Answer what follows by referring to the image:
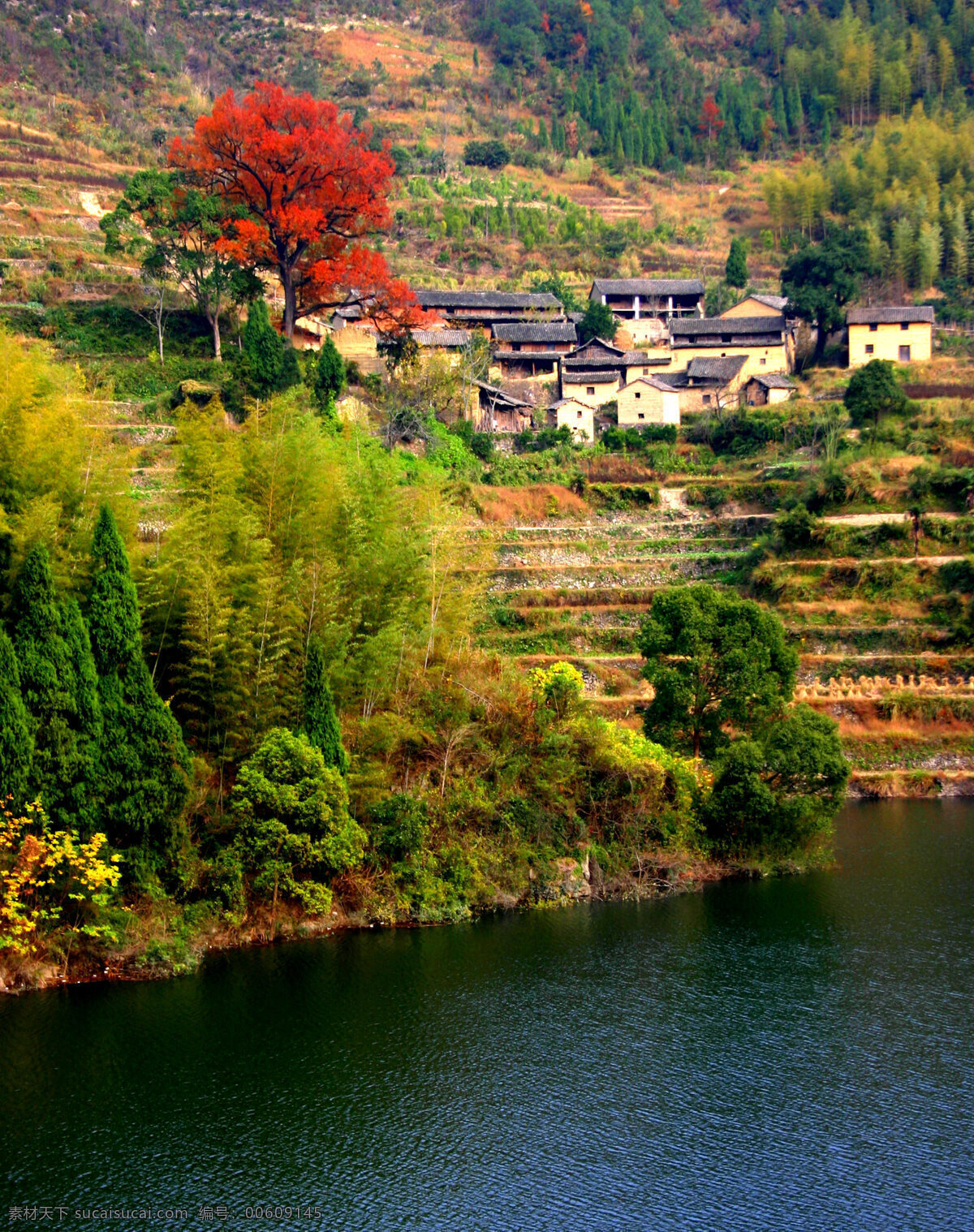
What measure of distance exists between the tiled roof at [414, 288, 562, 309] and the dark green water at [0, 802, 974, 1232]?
3471 cm

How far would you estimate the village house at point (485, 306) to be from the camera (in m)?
50.6

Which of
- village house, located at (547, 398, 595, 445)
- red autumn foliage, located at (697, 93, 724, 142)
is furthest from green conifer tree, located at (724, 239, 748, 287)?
red autumn foliage, located at (697, 93, 724, 142)

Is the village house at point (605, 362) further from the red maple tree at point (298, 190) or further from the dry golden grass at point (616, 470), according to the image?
the red maple tree at point (298, 190)

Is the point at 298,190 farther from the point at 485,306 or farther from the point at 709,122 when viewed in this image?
the point at 709,122

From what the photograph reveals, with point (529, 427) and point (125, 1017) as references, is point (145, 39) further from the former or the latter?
point (125, 1017)

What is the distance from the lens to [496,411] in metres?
45.1

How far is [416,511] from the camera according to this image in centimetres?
2436

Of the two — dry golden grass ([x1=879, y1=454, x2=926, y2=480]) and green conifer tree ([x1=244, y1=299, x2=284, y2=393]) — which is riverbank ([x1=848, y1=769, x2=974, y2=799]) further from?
green conifer tree ([x1=244, y1=299, x2=284, y2=393])

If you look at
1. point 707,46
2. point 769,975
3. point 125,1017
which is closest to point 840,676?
point 769,975

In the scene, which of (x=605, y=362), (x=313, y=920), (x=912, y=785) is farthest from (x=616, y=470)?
(x=313, y=920)

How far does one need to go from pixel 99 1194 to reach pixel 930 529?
100 feet

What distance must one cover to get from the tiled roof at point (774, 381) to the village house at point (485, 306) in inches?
354

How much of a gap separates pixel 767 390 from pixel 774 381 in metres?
0.41

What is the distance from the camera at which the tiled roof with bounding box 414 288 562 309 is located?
167 feet
